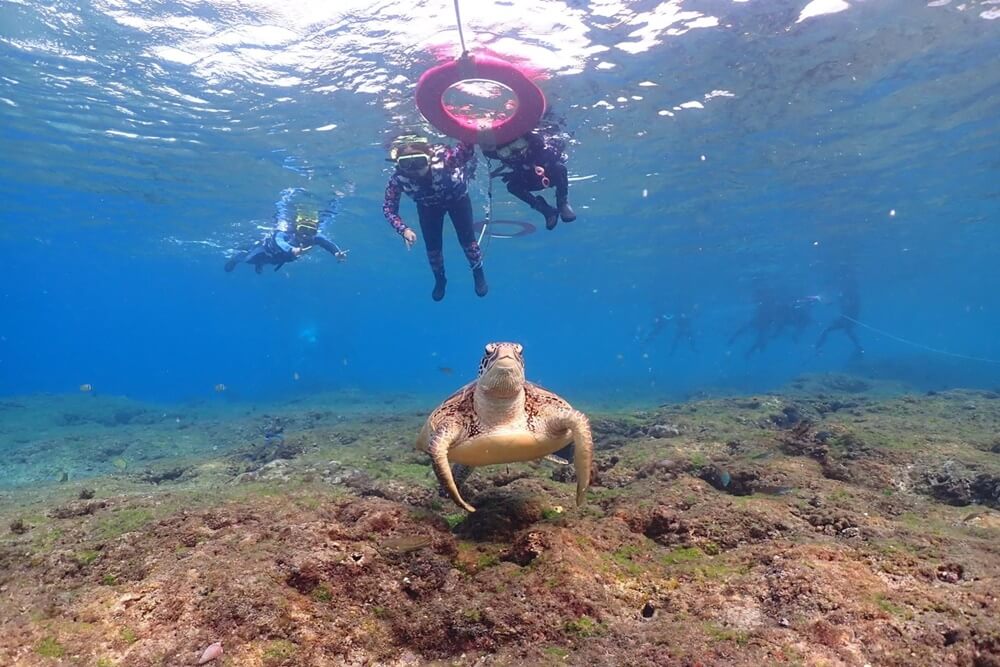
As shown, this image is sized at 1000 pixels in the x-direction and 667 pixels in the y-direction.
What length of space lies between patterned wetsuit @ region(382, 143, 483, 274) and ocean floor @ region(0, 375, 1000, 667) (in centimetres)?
609

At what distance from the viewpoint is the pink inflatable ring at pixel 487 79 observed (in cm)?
782

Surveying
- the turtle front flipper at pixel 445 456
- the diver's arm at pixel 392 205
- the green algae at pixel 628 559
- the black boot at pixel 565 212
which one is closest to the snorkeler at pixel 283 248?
the diver's arm at pixel 392 205

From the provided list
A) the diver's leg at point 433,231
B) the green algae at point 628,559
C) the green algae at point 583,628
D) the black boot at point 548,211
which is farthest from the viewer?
the diver's leg at point 433,231

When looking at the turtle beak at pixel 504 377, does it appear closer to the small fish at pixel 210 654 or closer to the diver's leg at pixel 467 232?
the small fish at pixel 210 654

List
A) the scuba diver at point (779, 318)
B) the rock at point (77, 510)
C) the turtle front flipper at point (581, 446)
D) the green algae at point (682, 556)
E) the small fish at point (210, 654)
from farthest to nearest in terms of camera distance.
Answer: the scuba diver at point (779, 318), the rock at point (77, 510), the turtle front flipper at point (581, 446), the green algae at point (682, 556), the small fish at point (210, 654)

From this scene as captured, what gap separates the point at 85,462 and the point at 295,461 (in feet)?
30.2

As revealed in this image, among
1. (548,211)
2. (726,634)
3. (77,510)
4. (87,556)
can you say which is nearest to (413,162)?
(548,211)

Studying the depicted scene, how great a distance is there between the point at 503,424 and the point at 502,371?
0.58 meters

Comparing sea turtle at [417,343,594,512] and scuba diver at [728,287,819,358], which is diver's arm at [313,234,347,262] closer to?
sea turtle at [417,343,594,512]

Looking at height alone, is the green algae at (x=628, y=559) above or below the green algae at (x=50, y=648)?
below

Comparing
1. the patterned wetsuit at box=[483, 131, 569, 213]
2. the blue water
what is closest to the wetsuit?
the blue water

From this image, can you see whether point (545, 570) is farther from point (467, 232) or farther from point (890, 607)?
point (467, 232)

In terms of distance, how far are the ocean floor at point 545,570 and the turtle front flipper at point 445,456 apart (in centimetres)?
30

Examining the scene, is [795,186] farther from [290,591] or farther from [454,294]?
[454,294]
